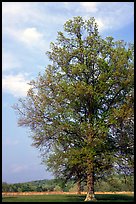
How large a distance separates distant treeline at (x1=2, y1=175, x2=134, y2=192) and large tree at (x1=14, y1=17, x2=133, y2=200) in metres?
1.88

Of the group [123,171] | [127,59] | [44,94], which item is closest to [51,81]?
[44,94]

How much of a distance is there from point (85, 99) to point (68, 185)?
21.6 feet

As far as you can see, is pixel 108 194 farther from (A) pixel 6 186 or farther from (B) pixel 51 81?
(B) pixel 51 81

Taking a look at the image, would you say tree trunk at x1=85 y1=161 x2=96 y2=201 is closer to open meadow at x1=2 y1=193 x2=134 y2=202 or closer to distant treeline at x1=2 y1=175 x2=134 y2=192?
open meadow at x1=2 y1=193 x2=134 y2=202

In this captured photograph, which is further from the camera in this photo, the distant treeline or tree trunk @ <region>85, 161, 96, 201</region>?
the distant treeline

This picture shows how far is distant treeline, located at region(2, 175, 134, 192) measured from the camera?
71.2 feet

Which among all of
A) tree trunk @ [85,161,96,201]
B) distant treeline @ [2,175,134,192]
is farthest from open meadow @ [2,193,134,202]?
distant treeline @ [2,175,134,192]

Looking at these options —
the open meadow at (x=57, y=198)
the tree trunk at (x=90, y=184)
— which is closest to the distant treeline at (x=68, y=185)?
the open meadow at (x=57, y=198)

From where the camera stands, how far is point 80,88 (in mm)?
19812

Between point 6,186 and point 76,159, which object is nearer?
point 76,159

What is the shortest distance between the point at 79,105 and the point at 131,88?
10.5 feet

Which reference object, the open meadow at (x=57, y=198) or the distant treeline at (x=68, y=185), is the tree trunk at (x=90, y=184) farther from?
the distant treeline at (x=68, y=185)

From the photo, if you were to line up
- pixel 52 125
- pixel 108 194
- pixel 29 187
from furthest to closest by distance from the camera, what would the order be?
pixel 29 187
pixel 108 194
pixel 52 125

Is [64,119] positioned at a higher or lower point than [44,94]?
lower
